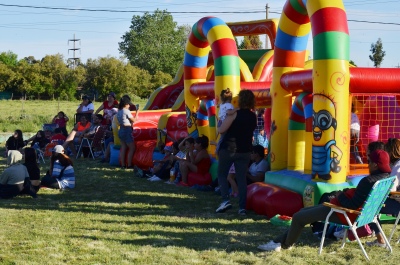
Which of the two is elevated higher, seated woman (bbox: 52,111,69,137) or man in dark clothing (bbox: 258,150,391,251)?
seated woman (bbox: 52,111,69,137)

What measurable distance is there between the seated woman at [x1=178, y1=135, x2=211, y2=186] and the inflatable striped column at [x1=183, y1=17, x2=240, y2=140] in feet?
1.86

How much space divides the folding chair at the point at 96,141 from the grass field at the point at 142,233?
544 cm

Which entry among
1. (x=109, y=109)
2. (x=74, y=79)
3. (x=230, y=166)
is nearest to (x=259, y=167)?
(x=230, y=166)

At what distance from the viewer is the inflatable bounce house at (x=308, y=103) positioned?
286 inches

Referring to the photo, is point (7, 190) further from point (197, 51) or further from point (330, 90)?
point (330, 90)

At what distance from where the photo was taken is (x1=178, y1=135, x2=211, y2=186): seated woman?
10.1m

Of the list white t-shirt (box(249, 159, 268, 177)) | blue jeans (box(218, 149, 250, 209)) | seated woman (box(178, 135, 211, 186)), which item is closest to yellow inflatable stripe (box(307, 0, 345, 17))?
blue jeans (box(218, 149, 250, 209))

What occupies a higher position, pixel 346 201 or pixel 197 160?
pixel 197 160

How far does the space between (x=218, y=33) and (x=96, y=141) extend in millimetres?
5880

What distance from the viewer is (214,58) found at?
10.3 metres

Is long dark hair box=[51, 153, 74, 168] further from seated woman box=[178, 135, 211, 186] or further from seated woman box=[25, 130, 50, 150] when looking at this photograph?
seated woman box=[25, 130, 50, 150]

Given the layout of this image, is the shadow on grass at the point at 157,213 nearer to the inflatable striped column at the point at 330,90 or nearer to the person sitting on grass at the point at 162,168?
the person sitting on grass at the point at 162,168

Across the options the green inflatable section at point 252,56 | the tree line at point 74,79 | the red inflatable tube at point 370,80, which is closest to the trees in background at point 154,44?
the tree line at point 74,79

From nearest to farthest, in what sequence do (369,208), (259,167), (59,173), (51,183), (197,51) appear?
(369,208) → (259,167) → (51,183) → (59,173) → (197,51)
